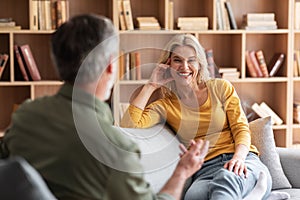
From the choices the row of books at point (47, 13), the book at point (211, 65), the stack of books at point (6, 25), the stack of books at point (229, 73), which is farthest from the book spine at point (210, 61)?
the stack of books at point (6, 25)

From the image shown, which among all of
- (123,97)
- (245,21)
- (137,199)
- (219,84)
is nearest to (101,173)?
(137,199)

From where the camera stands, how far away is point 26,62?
169 inches

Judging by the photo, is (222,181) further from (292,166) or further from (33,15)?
(33,15)

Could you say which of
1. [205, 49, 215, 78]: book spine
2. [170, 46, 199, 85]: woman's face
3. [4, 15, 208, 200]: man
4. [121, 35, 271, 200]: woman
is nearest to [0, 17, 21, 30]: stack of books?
[205, 49, 215, 78]: book spine

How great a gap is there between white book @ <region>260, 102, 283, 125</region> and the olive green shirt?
3134 mm

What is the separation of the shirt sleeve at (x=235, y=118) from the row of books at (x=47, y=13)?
173 cm

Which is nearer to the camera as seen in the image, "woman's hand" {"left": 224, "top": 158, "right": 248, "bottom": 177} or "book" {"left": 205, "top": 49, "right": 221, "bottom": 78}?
"woman's hand" {"left": 224, "top": 158, "right": 248, "bottom": 177}

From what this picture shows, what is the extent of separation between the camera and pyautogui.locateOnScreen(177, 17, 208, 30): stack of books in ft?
14.6

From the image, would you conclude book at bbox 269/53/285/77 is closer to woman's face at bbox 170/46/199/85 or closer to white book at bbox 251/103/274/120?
white book at bbox 251/103/274/120

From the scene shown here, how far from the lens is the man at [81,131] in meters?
1.58

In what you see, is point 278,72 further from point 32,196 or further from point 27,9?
point 32,196

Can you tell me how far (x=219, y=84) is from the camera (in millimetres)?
2938

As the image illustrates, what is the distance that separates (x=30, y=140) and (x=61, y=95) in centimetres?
14

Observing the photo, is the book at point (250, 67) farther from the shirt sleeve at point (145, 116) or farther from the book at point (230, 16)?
the shirt sleeve at point (145, 116)
